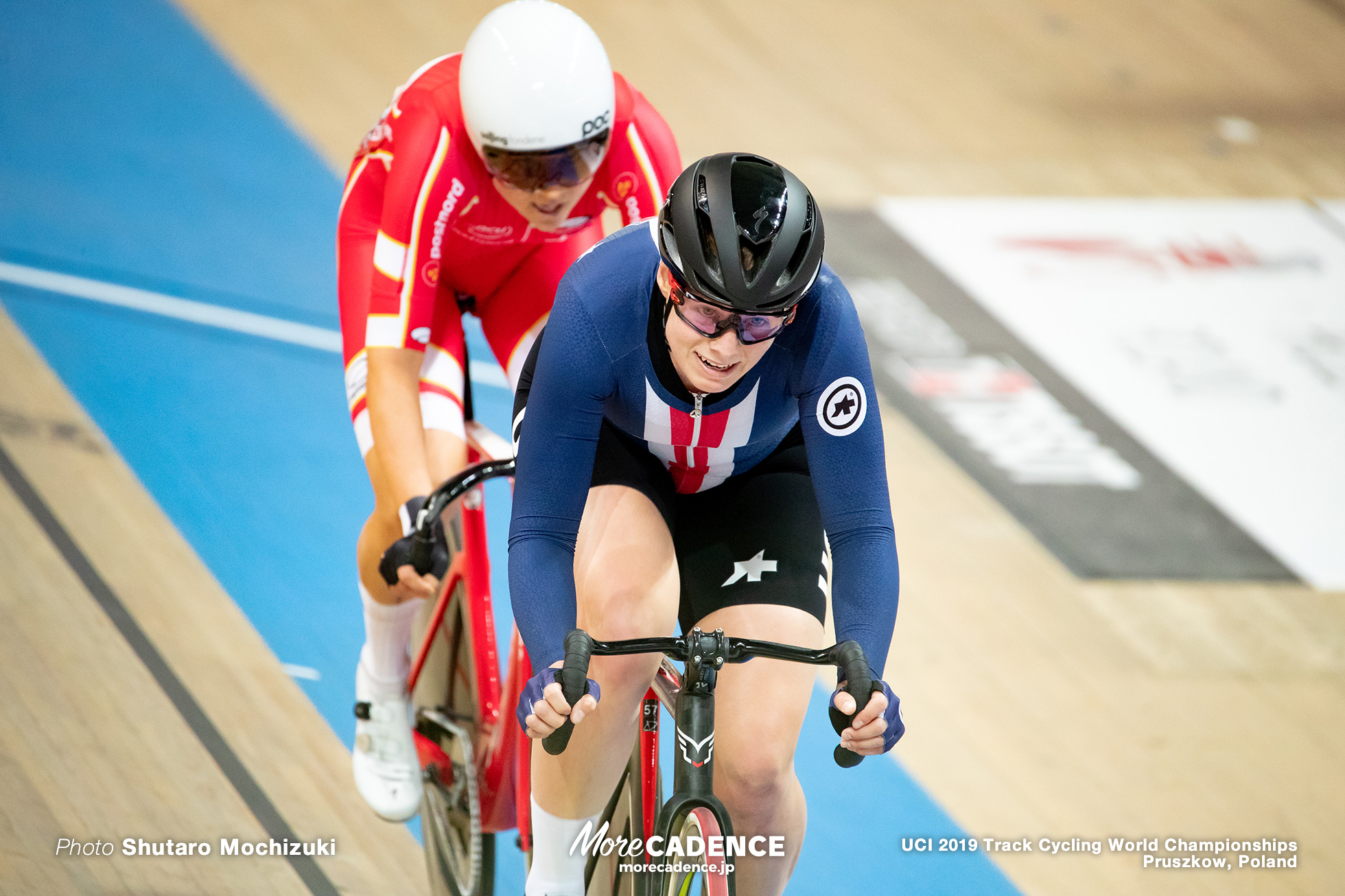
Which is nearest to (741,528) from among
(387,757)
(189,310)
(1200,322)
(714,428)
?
(714,428)

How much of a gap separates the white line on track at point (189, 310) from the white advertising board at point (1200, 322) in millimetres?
2180

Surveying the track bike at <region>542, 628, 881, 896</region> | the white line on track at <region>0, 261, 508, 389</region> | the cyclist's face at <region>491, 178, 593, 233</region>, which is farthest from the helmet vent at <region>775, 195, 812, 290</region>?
the white line on track at <region>0, 261, 508, 389</region>

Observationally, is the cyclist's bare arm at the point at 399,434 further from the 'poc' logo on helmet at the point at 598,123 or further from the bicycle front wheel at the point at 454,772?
the 'poc' logo on helmet at the point at 598,123

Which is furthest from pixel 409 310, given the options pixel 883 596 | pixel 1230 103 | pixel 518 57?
pixel 1230 103

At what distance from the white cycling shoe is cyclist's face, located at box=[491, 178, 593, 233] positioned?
3.58 ft

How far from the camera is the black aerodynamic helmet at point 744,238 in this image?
6.49 ft

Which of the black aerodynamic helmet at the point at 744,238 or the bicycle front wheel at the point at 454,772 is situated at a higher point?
the black aerodynamic helmet at the point at 744,238

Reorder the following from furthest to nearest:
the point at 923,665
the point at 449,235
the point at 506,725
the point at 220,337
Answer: the point at 220,337 < the point at 923,665 < the point at 449,235 < the point at 506,725

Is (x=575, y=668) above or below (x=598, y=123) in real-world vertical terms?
below

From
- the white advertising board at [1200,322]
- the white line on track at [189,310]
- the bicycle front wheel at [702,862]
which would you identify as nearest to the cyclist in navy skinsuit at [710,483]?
the bicycle front wheel at [702,862]

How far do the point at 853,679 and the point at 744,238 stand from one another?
640mm

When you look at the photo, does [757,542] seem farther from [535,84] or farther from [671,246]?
[535,84]

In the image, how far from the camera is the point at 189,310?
5.03m

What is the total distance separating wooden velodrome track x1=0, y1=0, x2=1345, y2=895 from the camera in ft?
10.7
